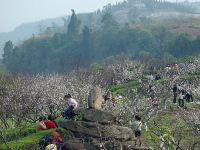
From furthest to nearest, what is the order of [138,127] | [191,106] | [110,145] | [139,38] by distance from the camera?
[139,38], [191,106], [138,127], [110,145]

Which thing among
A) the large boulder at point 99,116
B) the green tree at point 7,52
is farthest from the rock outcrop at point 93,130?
the green tree at point 7,52

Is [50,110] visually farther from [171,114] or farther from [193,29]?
[193,29]

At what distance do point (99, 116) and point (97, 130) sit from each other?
1071 millimetres

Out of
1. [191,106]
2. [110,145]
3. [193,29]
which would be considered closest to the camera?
[110,145]

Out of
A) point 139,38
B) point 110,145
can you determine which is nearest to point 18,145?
point 110,145

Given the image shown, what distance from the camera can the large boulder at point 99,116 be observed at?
23.9 metres

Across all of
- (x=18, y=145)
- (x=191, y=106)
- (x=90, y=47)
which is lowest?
(x=90, y=47)

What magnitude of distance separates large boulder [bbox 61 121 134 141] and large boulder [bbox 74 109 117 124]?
31cm

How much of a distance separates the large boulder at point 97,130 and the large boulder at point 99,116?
0.31m

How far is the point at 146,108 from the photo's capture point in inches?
1391

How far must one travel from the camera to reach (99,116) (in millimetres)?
24016

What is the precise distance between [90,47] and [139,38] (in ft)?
77.6

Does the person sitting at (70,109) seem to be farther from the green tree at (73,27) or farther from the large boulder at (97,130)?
the green tree at (73,27)

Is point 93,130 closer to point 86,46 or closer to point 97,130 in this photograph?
point 97,130
